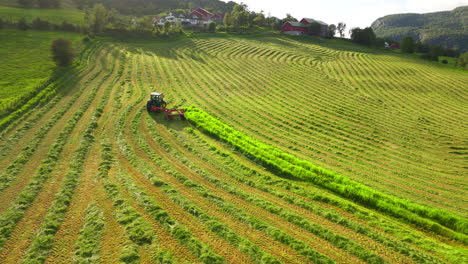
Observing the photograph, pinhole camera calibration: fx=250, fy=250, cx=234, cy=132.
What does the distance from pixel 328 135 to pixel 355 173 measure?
24.5 feet

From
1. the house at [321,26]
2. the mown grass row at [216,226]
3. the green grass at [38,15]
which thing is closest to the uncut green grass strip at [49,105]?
the mown grass row at [216,226]

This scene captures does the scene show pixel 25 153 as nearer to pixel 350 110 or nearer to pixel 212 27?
pixel 350 110

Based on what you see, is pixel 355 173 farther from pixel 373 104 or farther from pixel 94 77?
pixel 94 77

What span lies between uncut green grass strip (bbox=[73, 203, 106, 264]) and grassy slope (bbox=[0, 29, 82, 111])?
21.4 meters

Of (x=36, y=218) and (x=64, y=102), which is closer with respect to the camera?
(x=36, y=218)

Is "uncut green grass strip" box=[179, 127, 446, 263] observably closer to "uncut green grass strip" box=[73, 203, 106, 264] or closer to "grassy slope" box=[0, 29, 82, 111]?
"uncut green grass strip" box=[73, 203, 106, 264]

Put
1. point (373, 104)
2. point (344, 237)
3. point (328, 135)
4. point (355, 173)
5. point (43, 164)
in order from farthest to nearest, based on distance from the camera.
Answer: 1. point (373, 104)
2. point (328, 135)
3. point (355, 173)
4. point (43, 164)
5. point (344, 237)

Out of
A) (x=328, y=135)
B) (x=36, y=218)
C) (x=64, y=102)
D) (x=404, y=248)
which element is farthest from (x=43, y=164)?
(x=328, y=135)

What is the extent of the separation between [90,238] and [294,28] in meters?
102

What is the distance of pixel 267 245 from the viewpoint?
11.1 m

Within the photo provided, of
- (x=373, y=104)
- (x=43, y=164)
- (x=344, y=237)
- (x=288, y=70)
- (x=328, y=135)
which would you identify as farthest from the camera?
(x=288, y=70)

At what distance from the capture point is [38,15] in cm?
7225

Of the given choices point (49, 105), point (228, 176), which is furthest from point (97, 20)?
point (228, 176)

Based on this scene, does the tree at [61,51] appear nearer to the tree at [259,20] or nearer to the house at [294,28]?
the house at [294,28]
